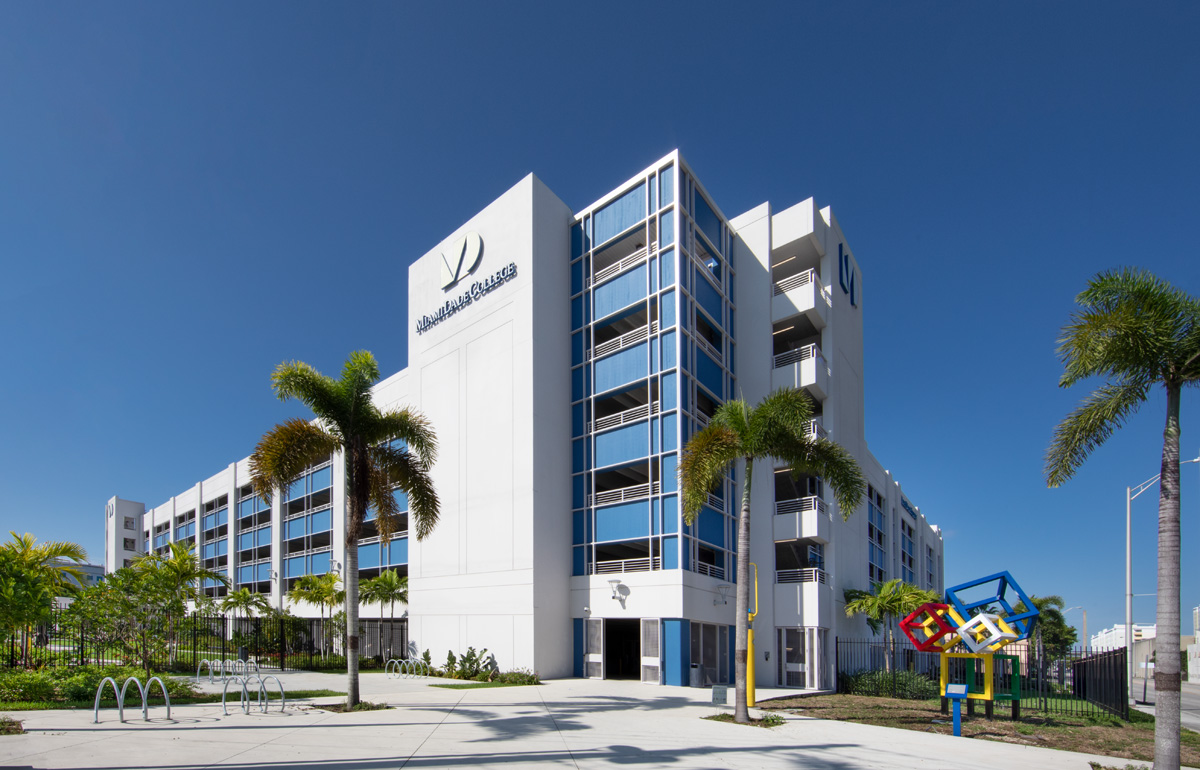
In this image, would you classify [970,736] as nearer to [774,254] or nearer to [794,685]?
[794,685]

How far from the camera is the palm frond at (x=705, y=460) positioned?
65.7 ft

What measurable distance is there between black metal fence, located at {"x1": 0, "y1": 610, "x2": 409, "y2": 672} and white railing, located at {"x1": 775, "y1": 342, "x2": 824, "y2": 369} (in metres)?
23.7

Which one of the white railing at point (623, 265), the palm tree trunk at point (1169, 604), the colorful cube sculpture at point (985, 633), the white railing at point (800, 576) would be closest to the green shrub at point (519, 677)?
the white railing at point (800, 576)

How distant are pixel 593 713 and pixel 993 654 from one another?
10.1 m

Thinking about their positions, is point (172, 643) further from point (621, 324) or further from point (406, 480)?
point (621, 324)

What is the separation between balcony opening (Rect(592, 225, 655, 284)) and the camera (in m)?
33.2

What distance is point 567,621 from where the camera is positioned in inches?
1236

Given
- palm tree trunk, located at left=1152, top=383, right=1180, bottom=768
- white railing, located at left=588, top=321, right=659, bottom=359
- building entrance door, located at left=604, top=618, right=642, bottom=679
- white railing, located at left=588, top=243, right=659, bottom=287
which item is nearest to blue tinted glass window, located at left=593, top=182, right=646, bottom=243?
white railing, located at left=588, top=243, right=659, bottom=287

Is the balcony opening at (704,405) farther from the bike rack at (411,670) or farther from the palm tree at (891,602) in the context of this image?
the bike rack at (411,670)

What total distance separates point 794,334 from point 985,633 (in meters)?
21.5

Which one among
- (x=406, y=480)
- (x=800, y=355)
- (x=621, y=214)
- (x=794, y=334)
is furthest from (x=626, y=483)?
(x=406, y=480)

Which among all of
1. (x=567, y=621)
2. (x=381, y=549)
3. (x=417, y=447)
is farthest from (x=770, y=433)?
(x=381, y=549)

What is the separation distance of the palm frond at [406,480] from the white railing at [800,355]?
60.1ft

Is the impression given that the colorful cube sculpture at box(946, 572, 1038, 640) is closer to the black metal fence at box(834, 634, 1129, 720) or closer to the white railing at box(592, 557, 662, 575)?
the black metal fence at box(834, 634, 1129, 720)
